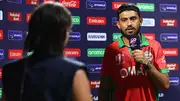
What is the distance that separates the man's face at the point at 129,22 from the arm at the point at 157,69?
210 mm

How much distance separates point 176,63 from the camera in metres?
4.22

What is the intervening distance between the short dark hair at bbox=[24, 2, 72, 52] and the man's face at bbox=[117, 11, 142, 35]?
4.00ft

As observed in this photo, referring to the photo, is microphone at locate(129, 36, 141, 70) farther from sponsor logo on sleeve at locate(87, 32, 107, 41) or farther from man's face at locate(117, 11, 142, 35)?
sponsor logo on sleeve at locate(87, 32, 107, 41)

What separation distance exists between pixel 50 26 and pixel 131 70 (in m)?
1.23

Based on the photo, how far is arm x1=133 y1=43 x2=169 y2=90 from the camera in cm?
241

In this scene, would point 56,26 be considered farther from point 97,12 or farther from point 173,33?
point 173,33

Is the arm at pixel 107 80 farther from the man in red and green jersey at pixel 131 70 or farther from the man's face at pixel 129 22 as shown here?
the man's face at pixel 129 22

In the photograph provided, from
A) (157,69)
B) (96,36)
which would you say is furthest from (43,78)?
(96,36)

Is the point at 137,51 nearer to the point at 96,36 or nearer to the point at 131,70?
the point at 131,70

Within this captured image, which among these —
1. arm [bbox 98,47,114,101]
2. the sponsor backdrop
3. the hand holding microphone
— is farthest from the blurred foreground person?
the sponsor backdrop

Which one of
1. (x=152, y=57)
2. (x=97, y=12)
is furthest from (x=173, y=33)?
(x=152, y=57)

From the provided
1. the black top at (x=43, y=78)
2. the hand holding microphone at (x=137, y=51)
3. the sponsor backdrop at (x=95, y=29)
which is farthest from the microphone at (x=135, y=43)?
the sponsor backdrop at (x=95, y=29)

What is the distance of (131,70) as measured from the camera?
8.47 feet

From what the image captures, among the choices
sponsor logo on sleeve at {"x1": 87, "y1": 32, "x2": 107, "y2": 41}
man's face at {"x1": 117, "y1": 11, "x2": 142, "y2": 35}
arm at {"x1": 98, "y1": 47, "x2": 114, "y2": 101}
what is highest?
man's face at {"x1": 117, "y1": 11, "x2": 142, "y2": 35}
